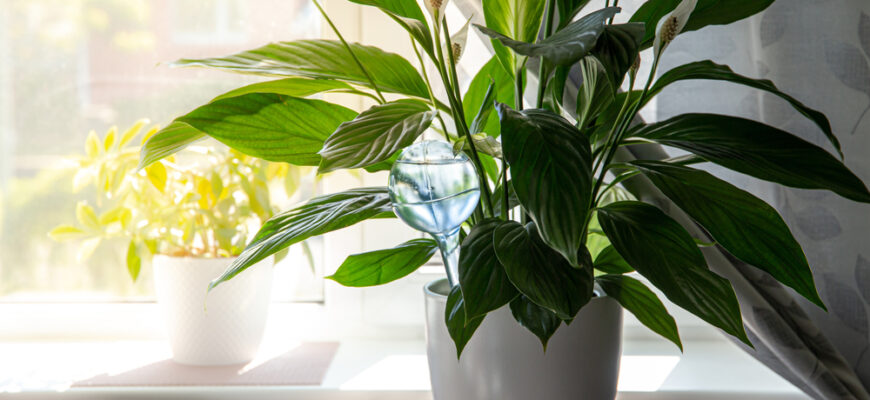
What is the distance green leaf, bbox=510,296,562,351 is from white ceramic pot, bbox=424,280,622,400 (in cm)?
4

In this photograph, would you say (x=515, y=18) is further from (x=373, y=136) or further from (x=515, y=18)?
(x=373, y=136)

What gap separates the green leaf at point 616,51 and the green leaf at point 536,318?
22 cm

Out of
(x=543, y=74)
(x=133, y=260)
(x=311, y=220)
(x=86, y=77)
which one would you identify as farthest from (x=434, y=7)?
(x=86, y=77)

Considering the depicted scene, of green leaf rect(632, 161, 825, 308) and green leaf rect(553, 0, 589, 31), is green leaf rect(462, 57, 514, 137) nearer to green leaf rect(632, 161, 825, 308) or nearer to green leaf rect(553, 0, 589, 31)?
green leaf rect(553, 0, 589, 31)

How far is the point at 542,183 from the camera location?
0.51 metres

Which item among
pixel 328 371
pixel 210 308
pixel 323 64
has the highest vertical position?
pixel 323 64

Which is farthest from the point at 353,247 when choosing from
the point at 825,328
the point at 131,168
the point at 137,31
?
the point at 825,328

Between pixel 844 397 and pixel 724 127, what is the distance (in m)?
0.48

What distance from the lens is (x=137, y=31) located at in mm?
1225

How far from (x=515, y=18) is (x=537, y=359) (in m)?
0.34

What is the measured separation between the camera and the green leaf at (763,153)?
613 millimetres

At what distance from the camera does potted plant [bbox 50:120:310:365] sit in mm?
1038

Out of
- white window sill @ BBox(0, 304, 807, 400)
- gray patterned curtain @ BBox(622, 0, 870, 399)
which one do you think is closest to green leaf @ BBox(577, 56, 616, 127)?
gray patterned curtain @ BBox(622, 0, 870, 399)

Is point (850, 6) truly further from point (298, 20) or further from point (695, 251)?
point (298, 20)
